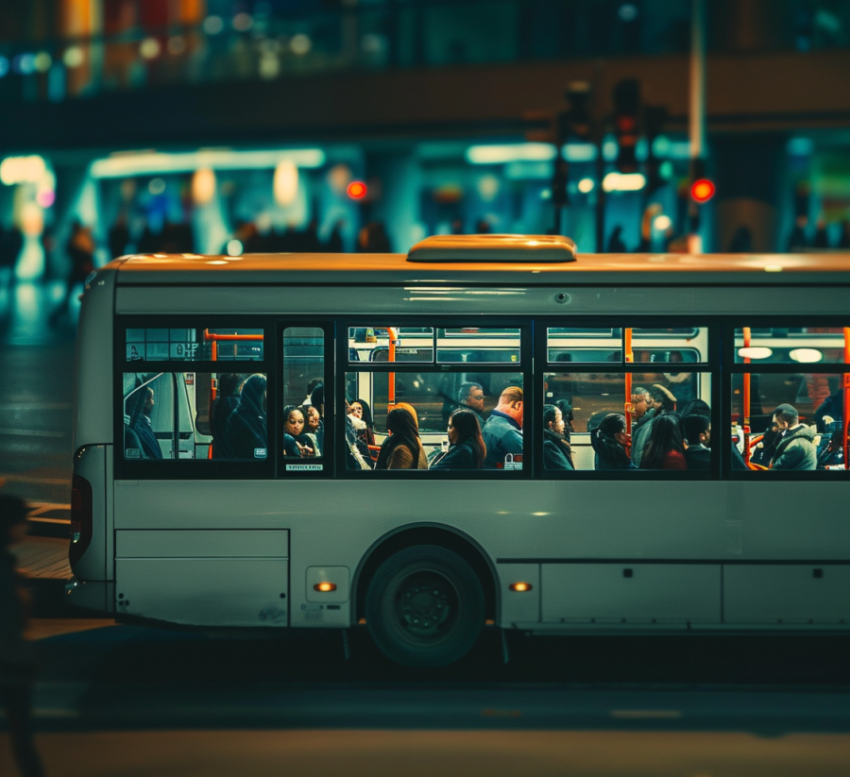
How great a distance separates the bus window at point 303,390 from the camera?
7.34 metres

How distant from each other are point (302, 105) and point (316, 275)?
2316cm

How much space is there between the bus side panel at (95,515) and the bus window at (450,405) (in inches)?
61.0

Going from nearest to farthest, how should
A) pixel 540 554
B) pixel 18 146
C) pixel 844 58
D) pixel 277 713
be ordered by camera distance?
pixel 277 713, pixel 540 554, pixel 844 58, pixel 18 146

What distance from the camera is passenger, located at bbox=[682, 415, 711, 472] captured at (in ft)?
23.9

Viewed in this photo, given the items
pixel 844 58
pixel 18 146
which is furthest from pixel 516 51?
pixel 18 146

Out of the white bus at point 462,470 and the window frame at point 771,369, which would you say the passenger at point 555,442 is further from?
the window frame at point 771,369

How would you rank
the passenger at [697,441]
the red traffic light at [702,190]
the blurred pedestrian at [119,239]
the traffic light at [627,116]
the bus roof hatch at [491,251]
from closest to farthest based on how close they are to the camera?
the passenger at [697,441]
the bus roof hatch at [491,251]
the traffic light at [627,116]
the red traffic light at [702,190]
the blurred pedestrian at [119,239]

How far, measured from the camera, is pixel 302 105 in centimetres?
2948

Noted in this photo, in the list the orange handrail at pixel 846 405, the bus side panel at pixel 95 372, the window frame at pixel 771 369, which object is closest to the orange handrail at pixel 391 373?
the bus side panel at pixel 95 372

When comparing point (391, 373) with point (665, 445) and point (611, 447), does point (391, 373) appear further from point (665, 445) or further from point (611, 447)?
point (665, 445)

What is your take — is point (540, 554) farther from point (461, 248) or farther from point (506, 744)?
point (461, 248)

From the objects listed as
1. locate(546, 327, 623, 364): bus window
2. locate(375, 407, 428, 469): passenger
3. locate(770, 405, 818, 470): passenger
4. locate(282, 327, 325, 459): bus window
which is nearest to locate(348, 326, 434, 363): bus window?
locate(282, 327, 325, 459): bus window

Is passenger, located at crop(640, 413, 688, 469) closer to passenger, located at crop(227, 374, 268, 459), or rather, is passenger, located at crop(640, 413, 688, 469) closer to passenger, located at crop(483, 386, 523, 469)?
passenger, located at crop(483, 386, 523, 469)

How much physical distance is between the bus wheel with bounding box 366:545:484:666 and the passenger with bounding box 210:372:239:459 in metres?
1.25
